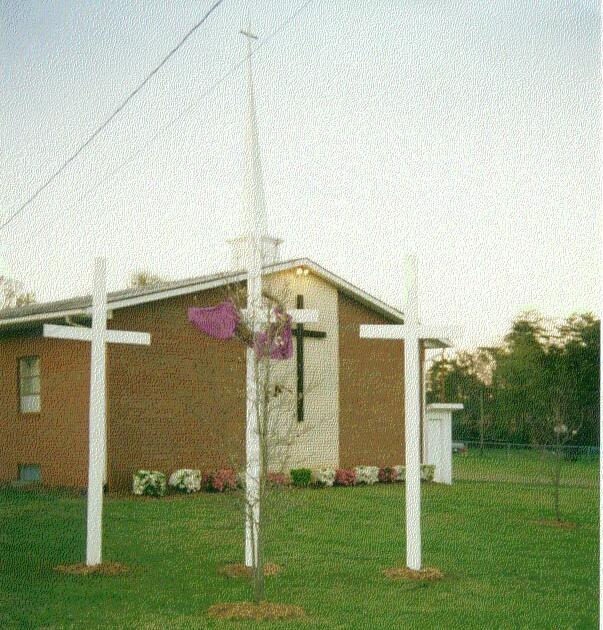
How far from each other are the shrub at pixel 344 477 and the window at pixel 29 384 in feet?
23.8

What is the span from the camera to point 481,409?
1887 inches

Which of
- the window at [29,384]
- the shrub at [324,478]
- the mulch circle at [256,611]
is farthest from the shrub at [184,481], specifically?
the mulch circle at [256,611]

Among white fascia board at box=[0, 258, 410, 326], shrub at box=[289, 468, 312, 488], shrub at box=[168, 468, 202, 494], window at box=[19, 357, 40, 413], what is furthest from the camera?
shrub at box=[289, 468, 312, 488]

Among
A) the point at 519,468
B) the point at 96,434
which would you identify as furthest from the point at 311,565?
the point at 519,468

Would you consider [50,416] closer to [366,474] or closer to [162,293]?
[162,293]

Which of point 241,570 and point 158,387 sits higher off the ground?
point 158,387

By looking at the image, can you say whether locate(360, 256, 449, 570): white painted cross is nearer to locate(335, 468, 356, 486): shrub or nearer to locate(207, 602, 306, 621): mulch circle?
locate(207, 602, 306, 621): mulch circle

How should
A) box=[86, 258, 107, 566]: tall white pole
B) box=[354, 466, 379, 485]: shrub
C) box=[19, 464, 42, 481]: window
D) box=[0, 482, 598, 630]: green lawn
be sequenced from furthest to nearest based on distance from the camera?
box=[354, 466, 379, 485]: shrub
box=[19, 464, 42, 481]: window
box=[86, 258, 107, 566]: tall white pole
box=[0, 482, 598, 630]: green lawn

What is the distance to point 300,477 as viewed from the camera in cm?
2011

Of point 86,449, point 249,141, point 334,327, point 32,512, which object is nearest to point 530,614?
point 249,141

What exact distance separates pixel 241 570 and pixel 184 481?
344 inches

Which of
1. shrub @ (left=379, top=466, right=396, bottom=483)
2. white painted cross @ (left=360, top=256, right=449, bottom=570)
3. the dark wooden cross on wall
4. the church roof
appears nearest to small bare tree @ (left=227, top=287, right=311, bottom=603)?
white painted cross @ (left=360, top=256, right=449, bottom=570)

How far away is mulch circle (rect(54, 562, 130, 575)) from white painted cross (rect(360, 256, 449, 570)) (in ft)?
9.86

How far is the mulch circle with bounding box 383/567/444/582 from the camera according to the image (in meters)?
8.77
